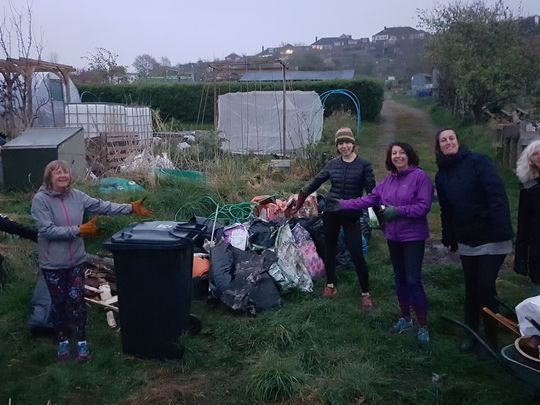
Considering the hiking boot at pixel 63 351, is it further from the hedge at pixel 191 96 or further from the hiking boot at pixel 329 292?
the hedge at pixel 191 96

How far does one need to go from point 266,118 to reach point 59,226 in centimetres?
1061

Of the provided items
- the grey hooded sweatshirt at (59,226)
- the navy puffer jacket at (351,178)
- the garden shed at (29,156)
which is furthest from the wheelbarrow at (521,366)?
the garden shed at (29,156)

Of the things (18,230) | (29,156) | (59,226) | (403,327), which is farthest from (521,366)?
(29,156)

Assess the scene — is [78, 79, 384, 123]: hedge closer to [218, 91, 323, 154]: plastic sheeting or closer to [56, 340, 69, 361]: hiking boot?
[218, 91, 323, 154]: plastic sheeting

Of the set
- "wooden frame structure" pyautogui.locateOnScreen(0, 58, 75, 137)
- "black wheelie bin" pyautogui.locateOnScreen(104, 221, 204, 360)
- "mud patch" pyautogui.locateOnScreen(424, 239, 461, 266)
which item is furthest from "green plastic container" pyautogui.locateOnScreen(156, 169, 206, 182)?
"black wheelie bin" pyautogui.locateOnScreen(104, 221, 204, 360)

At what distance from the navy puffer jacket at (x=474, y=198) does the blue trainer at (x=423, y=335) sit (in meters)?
0.77

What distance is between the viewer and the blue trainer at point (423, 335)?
4270 mm

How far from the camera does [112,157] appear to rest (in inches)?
410

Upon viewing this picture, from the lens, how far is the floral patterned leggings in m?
4.07

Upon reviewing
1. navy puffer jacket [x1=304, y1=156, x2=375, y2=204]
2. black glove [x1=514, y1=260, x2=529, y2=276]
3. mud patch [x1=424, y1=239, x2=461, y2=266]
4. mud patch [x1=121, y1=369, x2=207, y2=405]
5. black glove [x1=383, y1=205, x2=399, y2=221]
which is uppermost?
navy puffer jacket [x1=304, y1=156, x2=375, y2=204]

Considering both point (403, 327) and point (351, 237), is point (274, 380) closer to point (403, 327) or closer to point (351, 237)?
point (403, 327)

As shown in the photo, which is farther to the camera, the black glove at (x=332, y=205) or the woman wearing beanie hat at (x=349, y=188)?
the woman wearing beanie hat at (x=349, y=188)

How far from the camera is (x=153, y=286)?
398 cm

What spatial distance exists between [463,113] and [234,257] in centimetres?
1499
